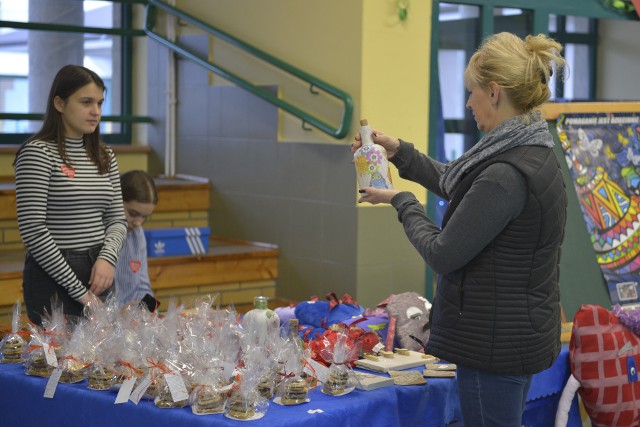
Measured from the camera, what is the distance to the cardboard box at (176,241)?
5.36 meters

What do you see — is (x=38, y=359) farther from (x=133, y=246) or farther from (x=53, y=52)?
(x=53, y=52)

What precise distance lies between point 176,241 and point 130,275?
5.35ft

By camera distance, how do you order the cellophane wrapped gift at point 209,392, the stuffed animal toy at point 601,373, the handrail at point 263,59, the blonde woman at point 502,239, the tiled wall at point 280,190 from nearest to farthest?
the blonde woman at point 502,239
the cellophane wrapped gift at point 209,392
the stuffed animal toy at point 601,373
the handrail at point 263,59
the tiled wall at point 280,190

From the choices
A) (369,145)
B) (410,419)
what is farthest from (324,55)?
(410,419)

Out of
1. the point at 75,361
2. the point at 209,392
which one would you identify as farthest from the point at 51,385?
the point at 209,392

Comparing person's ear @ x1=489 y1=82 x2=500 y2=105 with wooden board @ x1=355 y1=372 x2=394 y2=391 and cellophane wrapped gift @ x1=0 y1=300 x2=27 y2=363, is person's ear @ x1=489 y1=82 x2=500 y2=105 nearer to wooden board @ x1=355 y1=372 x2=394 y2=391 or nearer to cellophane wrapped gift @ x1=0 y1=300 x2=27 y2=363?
wooden board @ x1=355 y1=372 x2=394 y2=391

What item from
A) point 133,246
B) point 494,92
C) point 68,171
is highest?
point 494,92

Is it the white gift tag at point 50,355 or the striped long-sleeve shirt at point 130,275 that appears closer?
the white gift tag at point 50,355

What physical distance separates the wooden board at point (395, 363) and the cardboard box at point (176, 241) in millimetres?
2499

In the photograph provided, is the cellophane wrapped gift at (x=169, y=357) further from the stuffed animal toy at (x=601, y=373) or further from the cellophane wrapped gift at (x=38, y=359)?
the stuffed animal toy at (x=601, y=373)

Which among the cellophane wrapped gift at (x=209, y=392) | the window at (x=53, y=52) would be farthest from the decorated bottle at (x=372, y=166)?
the window at (x=53, y=52)

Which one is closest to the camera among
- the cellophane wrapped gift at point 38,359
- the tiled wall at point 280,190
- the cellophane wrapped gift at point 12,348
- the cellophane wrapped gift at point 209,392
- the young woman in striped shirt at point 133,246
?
the cellophane wrapped gift at point 209,392

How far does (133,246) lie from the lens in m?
3.86

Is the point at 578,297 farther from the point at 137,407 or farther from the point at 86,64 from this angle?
the point at 86,64
